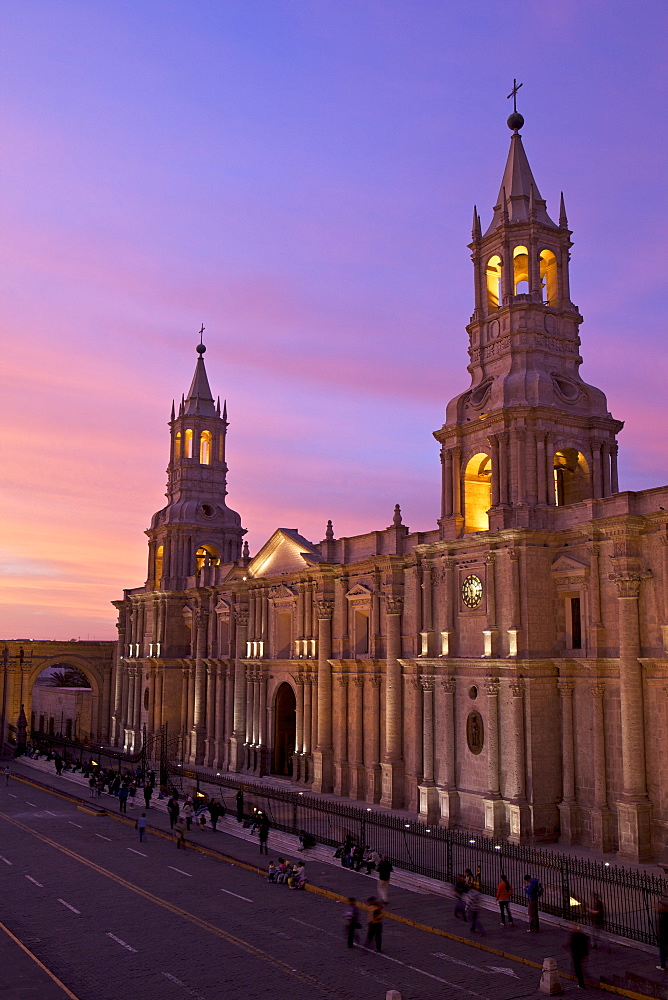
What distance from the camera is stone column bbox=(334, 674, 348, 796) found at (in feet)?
138

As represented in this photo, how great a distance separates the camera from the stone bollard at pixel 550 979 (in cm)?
1727

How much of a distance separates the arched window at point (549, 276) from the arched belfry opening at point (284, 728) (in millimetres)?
24791

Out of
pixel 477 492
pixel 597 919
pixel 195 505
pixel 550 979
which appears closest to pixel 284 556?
pixel 195 505

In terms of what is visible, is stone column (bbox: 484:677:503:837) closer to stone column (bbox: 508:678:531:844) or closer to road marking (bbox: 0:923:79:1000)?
stone column (bbox: 508:678:531:844)

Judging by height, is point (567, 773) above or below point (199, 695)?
below

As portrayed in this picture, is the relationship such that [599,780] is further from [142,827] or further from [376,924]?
[142,827]

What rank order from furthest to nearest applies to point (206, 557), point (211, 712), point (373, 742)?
point (206, 557), point (211, 712), point (373, 742)

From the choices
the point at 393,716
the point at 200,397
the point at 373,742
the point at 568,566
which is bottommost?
the point at 373,742

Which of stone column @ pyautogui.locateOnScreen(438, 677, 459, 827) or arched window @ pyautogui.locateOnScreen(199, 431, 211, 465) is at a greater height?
arched window @ pyautogui.locateOnScreen(199, 431, 211, 465)

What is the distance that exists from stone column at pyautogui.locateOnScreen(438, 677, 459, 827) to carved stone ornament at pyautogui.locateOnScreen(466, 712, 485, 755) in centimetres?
86

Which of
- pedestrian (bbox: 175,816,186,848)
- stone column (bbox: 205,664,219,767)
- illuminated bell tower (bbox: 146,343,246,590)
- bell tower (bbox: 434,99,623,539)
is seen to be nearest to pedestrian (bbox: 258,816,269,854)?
pedestrian (bbox: 175,816,186,848)

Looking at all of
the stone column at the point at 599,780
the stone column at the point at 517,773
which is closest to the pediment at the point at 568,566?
the stone column at the point at 599,780

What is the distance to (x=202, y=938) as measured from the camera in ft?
68.6

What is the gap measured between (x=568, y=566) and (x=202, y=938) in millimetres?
17476
